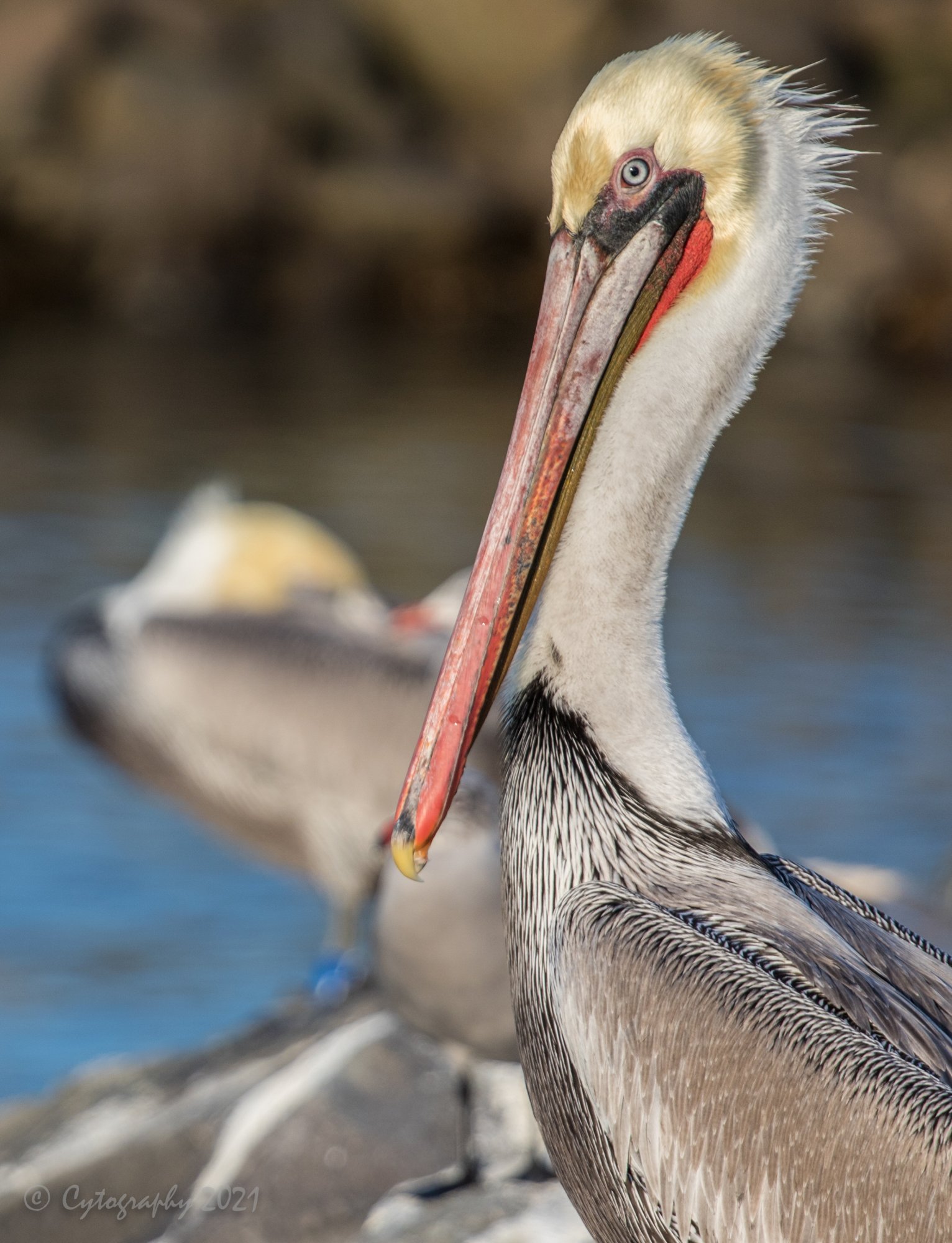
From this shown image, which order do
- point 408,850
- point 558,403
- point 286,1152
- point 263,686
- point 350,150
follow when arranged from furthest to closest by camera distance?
point 350,150 → point 263,686 → point 286,1152 → point 558,403 → point 408,850

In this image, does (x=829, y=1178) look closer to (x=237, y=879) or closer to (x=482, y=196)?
(x=237, y=879)

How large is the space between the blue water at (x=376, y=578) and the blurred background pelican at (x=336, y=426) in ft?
0.09

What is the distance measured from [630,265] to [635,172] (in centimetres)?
11

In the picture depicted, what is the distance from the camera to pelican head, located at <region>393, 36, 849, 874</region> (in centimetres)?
219

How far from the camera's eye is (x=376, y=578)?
1035 centimetres

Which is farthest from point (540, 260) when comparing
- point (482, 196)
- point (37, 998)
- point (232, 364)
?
point (37, 998)

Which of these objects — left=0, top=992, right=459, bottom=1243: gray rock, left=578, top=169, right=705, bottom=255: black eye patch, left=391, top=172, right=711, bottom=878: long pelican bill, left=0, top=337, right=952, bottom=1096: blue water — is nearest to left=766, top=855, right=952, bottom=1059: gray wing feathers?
left=391, top=172, right=711, bottom=878: long pelican bill

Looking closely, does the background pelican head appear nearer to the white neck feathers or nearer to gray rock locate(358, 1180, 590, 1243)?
gray rock locate(358, 1180, 590, 1243)

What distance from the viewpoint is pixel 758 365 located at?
230cm

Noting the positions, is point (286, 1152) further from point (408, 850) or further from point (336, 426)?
point (336, 426)

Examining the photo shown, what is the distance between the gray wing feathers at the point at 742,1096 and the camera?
6.28 ft

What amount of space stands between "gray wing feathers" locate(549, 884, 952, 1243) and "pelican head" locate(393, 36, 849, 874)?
1.07ft

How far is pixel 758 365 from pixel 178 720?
378 cm

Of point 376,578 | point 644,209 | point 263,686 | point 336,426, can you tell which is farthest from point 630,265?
point 336,426
